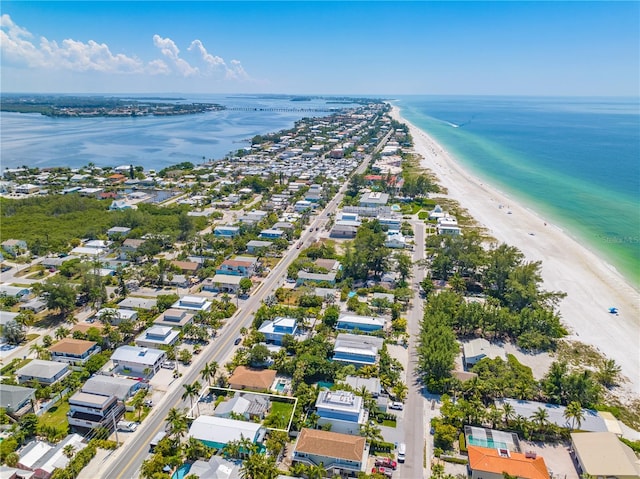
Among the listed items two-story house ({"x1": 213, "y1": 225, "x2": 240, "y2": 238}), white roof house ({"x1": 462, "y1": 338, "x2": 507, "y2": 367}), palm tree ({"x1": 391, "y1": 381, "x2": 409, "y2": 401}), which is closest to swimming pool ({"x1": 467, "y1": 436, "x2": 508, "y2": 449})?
palm tree ({"x1": 391, "y1": 381, "x2": 409, "y2": 401})

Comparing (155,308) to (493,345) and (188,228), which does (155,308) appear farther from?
(493,345)

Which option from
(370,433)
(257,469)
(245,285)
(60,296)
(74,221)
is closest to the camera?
(257,469)

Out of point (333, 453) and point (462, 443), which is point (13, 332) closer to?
point (333, 453)

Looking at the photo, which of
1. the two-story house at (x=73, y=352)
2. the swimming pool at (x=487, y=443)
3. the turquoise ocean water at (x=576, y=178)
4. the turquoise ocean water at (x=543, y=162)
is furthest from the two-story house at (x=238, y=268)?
the turquoise ocean water at (x=543, y=162)

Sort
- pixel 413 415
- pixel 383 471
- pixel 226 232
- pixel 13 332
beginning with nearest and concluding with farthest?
pixel 383 471 → pixel 413 415 → pixel 13 332 → pixel 226 232

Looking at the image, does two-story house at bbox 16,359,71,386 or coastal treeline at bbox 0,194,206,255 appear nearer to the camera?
two-story house at bbox 16,359,71,386

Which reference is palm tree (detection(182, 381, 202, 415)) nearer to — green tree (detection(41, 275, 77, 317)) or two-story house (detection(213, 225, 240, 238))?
green tree (detection(41, 275, 77, 317))

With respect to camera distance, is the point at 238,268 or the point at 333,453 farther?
the point at 238,268

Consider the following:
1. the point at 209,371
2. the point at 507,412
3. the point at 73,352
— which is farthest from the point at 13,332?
the point at 507,412
